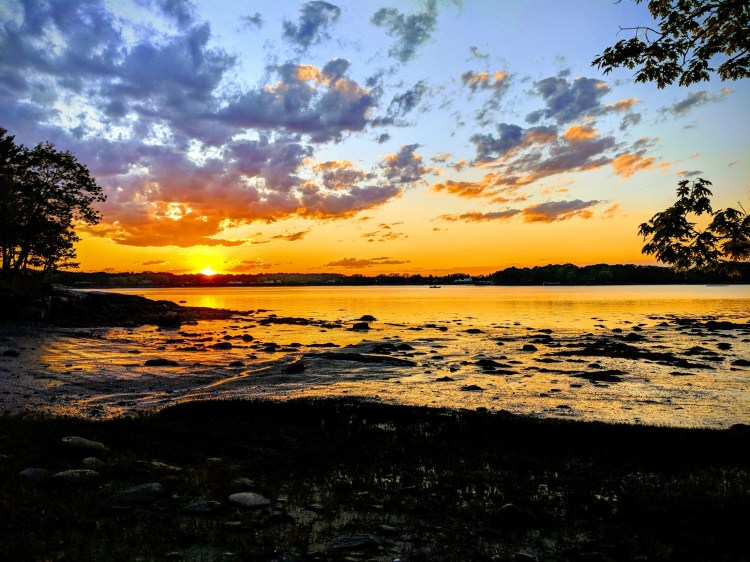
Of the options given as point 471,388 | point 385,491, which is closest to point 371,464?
point 385,491

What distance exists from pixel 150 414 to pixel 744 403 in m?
23.6

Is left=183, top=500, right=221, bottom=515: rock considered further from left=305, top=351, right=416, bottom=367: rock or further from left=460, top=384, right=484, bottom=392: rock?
left=305, top=351, right=416, bottom=367: rock

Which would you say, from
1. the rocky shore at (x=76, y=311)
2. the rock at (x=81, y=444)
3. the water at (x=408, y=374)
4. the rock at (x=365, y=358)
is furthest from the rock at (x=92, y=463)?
the rocky shore at (x=76, y=311)

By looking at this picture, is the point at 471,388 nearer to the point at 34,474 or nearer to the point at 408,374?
the point at 408,374

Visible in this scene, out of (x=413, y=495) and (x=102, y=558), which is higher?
(x=102, y=558)

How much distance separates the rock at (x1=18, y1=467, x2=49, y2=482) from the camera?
915 centimetres

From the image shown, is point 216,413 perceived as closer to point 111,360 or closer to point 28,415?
point 28,415

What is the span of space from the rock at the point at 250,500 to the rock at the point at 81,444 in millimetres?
4335

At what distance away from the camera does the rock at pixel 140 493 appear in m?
8.48

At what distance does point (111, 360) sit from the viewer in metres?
29.6

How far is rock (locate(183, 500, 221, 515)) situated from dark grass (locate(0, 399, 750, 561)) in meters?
0.08

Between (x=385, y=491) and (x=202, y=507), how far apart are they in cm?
350

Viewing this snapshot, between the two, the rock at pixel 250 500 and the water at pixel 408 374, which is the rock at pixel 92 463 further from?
the water at pixel 408 374

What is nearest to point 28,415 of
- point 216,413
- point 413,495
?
point 216,413
